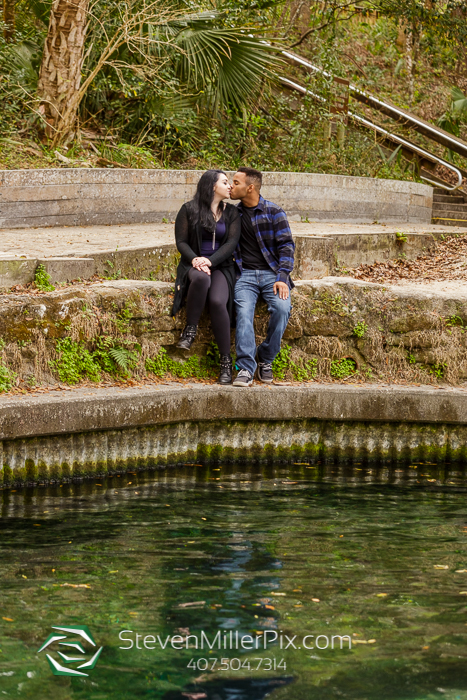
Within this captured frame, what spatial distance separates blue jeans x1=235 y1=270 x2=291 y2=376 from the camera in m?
7.05

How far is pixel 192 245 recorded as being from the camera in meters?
7.17

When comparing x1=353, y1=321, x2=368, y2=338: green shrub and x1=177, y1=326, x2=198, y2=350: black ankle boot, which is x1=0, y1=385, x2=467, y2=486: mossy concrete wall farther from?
x1=353, y1=321, x2=368, y2=338: green shrub

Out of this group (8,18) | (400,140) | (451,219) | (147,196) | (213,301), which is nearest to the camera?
(213,301)

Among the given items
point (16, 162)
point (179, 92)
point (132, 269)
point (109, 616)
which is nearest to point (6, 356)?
point (132, 269)

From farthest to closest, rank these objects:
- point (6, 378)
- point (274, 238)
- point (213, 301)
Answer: point (274, 238) → point (213, 301) → point (6, 378)

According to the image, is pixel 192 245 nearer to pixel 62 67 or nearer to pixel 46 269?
pixel 46 269

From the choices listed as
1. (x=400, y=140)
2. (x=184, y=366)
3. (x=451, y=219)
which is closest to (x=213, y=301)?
(x=184, y=366)

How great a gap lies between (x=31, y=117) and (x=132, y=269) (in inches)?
185

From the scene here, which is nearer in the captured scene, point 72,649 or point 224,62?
point 72,649

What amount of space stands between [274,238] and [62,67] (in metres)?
5.58

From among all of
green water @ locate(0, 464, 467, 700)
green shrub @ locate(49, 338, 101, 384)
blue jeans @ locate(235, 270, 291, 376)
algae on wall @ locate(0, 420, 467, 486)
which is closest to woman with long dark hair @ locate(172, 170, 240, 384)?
blue jeans @ locate(235, 270, 291, 376)

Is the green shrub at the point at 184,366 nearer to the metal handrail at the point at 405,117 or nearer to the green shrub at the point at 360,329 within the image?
the green shrub at the point at 360,329

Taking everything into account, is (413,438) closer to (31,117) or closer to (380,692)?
(380,692)

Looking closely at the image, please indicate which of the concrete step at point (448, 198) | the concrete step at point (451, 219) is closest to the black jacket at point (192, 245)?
the concrete step at point (451, 219)
